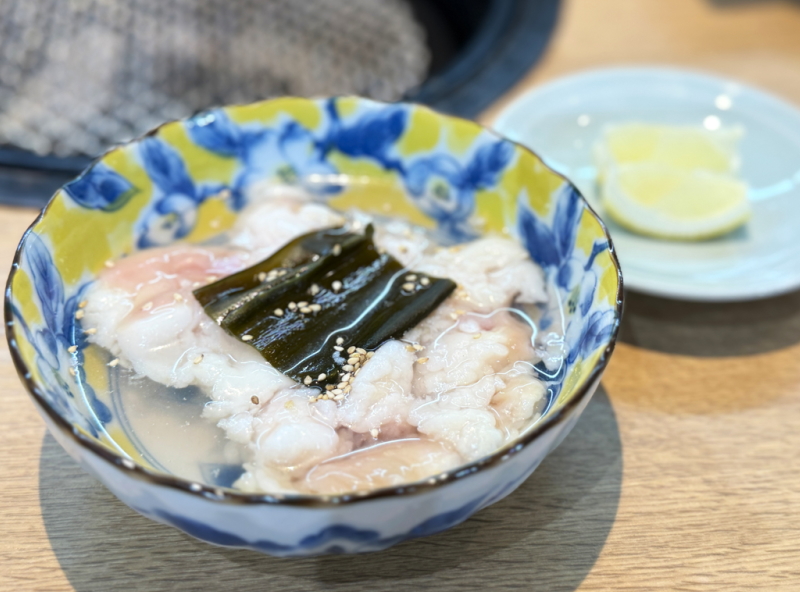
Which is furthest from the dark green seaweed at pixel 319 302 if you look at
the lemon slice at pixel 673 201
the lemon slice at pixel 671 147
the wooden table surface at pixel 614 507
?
the lemon slice at pixel 671 147

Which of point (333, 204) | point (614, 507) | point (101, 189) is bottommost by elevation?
point (614, 507)

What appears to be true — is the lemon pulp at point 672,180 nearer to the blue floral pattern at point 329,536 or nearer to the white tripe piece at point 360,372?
the white tripe piece at point 360,372

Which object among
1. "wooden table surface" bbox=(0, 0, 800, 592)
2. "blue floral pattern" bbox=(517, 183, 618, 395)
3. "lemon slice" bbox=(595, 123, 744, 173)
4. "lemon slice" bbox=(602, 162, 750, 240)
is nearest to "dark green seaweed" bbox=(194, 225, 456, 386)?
"blue floral pattern" bbox=(517, 183, 618, 395)

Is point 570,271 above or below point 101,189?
below

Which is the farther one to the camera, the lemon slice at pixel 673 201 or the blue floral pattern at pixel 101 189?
the lemon slice at pixel 673 201

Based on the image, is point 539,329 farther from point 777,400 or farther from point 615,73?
point 615,73

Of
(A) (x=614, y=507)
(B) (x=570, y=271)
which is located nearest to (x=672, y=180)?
(B) (x=570, y=271)

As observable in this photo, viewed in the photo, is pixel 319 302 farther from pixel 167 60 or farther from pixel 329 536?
pixel 167 60
